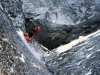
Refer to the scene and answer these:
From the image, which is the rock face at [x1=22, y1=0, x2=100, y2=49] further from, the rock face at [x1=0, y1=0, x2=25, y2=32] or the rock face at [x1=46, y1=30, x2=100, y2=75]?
the rock face at [x1=46, y1=30, x2=100, y2=75]

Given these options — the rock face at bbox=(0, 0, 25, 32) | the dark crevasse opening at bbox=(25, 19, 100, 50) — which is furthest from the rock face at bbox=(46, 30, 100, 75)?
the dark crevasse opening at bbox=(25, 19, 100, 50)

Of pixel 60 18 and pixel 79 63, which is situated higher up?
pixel 79 63

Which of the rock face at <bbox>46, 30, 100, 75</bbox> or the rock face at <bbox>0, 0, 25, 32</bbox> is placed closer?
the rock face at <bbox>46, 30, 100, 75</bbox>

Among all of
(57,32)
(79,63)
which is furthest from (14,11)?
(79,63)

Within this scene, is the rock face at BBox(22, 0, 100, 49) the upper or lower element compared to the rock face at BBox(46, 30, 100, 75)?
lower

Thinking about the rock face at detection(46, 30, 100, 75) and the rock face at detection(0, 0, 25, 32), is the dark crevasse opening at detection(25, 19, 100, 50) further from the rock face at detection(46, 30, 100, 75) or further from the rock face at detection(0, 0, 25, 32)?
the rock face at detection(46, 30, 100, 75)

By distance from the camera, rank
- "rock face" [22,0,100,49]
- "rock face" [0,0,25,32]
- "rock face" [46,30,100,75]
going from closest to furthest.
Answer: "rock face" [46,30,100,75] < "rock face" [0,0,25,32] < "rock face" [22,0,100,49]

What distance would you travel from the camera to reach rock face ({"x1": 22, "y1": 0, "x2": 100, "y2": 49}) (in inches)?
1098

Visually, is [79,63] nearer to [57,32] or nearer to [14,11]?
[14,11]

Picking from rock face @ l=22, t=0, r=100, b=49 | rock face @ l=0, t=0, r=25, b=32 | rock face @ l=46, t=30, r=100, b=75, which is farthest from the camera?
rock face @ l=22, t=0, r=100, b=49

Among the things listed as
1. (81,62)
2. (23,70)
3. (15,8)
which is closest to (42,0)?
(15,8)

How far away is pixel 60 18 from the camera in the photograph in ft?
94.9

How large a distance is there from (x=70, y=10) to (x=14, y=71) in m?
22.9

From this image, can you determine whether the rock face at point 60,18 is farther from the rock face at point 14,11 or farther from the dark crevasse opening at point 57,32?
the rock face at point 14,11
